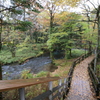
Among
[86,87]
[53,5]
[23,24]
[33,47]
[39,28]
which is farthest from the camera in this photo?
[39,28]

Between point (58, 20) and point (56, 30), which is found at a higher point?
point (58, 20)

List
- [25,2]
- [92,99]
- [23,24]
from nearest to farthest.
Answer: [92,99], [25,2], [23,24]

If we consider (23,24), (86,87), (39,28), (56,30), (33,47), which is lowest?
(86,87)

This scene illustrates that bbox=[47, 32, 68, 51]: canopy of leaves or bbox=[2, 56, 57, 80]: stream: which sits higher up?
bbox=[47, 32, 68, 51]: canopy of leaves

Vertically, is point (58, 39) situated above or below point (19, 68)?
above

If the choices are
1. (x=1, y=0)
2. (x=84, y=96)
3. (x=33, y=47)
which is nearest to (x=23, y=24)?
(x=1, y=0)

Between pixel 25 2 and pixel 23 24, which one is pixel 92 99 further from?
pixel 25 2

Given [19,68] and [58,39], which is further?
[58,39]

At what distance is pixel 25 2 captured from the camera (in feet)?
14.3

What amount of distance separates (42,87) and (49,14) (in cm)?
1137

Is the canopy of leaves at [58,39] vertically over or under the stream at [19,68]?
over

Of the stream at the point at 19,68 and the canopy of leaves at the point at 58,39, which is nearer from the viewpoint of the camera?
the stream at the point at 19,68

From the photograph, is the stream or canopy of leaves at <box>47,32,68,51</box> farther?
canopy of leaves at <box>47,32,68,51</box>

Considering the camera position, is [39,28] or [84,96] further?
[39,28]
